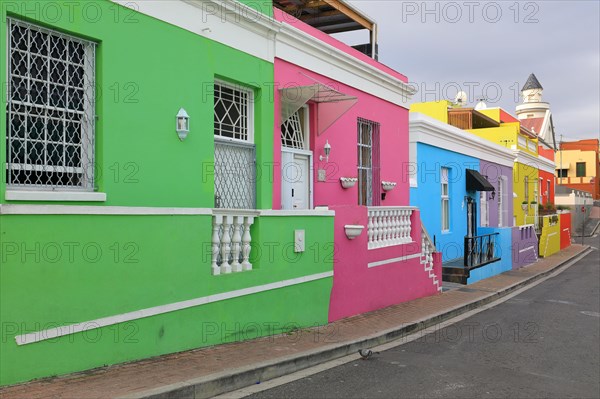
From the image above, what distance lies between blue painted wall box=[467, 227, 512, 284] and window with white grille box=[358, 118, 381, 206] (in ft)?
16.1

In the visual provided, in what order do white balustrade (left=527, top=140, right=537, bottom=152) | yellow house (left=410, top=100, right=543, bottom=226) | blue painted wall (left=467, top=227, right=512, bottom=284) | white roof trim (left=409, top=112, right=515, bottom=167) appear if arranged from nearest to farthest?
white roof trim (left=409, top=112, right=515, bottom=167) → blue painted wall (left=467, top=227, right=512, bottom=284) → yellow house (left=410, top=100, right=543, bottom=226) → white balustrade (left=527, top=140, right=537, bottom=152)

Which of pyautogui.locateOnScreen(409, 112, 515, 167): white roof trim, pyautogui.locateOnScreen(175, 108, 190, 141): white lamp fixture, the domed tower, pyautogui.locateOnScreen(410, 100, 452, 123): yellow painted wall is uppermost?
the domed tower

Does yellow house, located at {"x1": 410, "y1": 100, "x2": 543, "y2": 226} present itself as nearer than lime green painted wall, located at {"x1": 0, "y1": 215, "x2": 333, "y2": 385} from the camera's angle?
No

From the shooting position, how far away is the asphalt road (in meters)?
5.76

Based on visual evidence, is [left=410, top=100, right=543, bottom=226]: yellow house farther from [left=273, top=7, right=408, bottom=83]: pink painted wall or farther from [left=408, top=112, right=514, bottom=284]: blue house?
[left=273, top=7, right=408, bottom=83]: pink painted wall

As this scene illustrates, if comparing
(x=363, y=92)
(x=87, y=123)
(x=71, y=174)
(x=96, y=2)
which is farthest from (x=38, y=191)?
(x=363, y=92)

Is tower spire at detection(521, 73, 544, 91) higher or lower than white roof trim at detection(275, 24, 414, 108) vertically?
higher

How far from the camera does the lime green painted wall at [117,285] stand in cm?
484

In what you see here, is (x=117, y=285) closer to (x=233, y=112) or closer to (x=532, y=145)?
(x=233, y=112)

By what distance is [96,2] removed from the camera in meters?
5.70

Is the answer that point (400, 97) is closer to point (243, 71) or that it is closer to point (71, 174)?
point (243, 71)

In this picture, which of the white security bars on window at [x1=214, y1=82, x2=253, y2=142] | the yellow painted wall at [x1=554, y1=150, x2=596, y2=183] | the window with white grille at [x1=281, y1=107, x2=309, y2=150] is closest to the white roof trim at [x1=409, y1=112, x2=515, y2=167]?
the window with white grille at [x1=281, y1=107, x2=309, y2=150]

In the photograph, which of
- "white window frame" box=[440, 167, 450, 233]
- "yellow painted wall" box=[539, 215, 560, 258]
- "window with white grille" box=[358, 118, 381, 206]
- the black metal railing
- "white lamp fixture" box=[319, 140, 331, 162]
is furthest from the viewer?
"yellow painted wall" box=[539, 215, 560, 258]

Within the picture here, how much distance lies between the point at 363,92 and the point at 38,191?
25.9 ft
